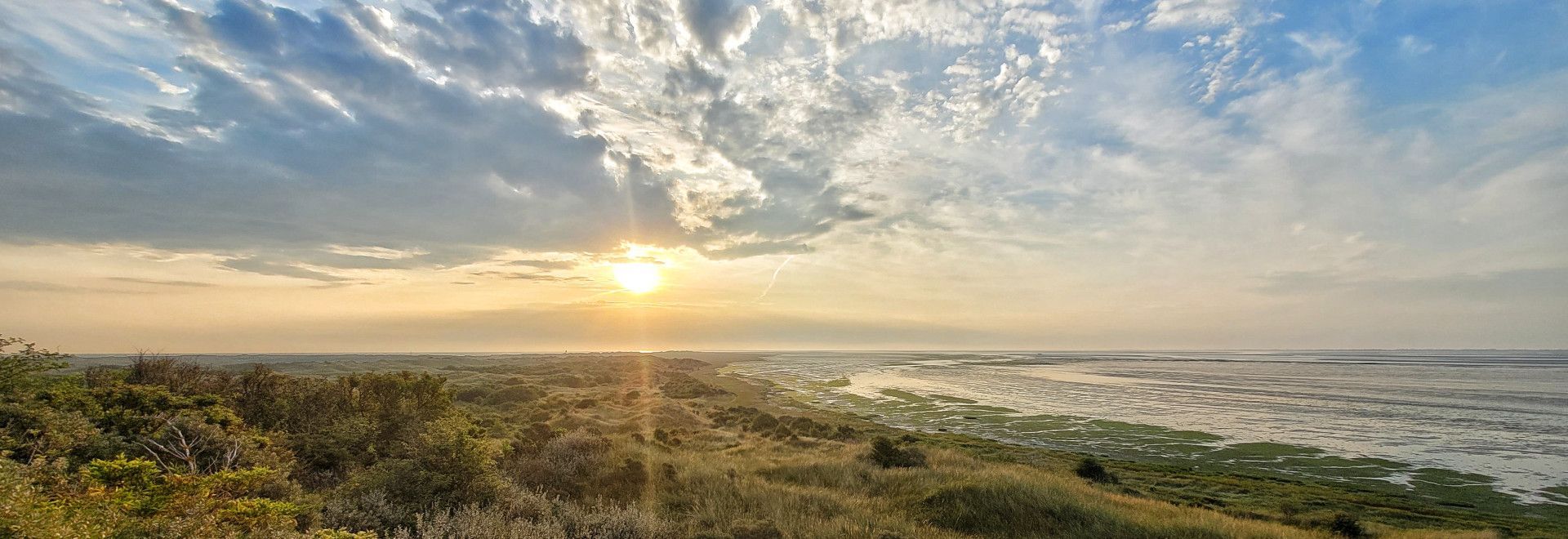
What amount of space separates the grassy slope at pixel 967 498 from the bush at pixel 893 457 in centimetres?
70

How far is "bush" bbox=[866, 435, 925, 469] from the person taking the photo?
2131 cm

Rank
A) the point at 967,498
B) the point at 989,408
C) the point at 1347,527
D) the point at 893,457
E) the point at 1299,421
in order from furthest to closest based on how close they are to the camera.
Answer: the point at 989,408 < the point at 1299,421 < the point at 893,457 < the point at 1347,527 < the point at 967,498

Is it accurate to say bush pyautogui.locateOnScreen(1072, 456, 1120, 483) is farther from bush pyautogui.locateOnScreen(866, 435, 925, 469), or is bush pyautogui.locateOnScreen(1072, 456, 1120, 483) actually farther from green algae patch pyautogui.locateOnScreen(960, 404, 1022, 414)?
green algae patch pyautogui.locateOnScreen(960, 404, 1022, 414)

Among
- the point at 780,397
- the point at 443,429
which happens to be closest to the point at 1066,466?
the point at 443,429

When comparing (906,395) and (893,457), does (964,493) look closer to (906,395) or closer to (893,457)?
(893,457)

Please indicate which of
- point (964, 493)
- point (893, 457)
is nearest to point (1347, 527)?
point (964, 493)

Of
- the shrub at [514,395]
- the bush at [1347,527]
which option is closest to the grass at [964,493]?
the bush at [1347,527]

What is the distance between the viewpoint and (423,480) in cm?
1105

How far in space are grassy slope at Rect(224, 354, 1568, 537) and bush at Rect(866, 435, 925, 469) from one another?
0.70m

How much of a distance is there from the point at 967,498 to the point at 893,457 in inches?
270

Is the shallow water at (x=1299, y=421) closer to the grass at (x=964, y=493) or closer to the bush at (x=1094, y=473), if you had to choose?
the grass at (x=964, y=493)

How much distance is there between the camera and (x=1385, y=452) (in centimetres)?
2930

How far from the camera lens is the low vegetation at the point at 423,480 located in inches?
251

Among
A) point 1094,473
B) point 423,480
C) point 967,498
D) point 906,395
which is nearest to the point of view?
point 423,480
